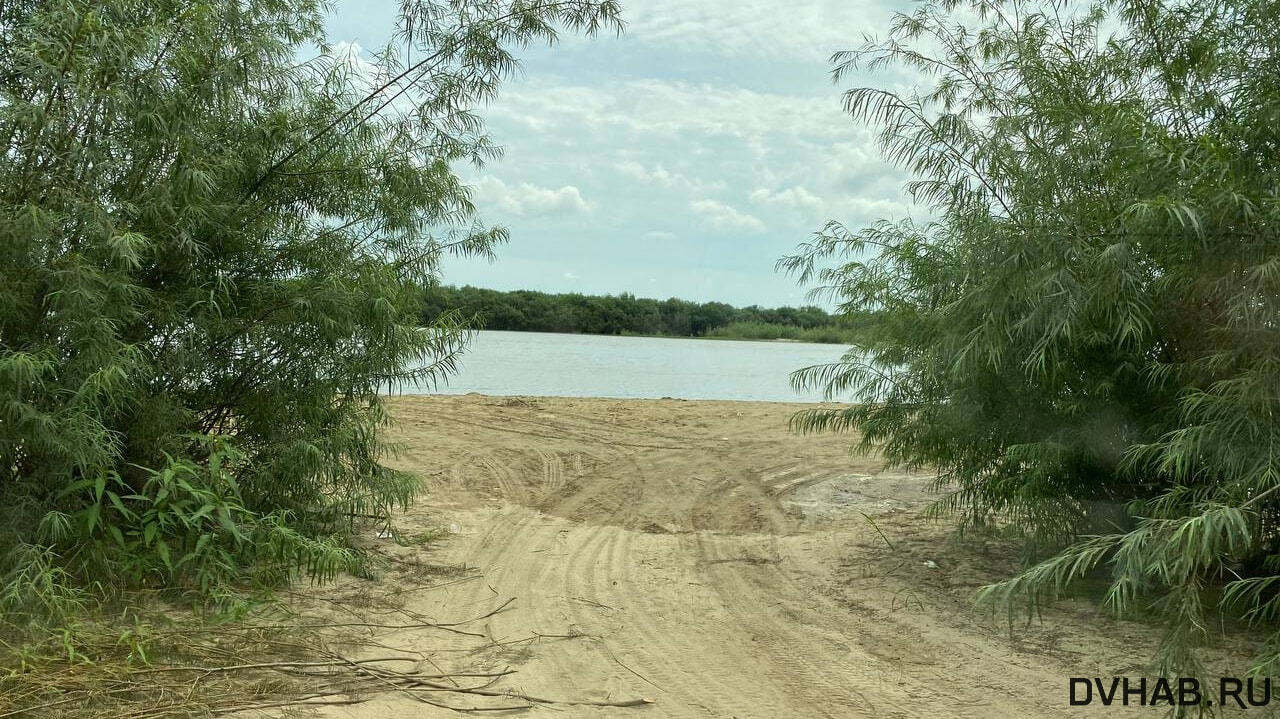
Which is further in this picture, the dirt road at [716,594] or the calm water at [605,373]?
the calm water at [605,373]

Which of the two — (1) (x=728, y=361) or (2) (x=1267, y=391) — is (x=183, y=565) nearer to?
(2) (x=1267, y=391)

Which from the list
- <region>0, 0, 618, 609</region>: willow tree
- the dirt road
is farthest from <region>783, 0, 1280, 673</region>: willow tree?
<region>0, 0, 618, 609</region>: willow tree

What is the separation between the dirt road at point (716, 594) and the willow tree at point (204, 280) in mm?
1128

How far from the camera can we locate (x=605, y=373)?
92.3 feet

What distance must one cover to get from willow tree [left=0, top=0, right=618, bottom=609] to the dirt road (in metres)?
1.13

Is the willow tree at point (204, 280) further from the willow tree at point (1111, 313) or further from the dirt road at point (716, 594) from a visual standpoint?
the willow tree at point (1111, 313)

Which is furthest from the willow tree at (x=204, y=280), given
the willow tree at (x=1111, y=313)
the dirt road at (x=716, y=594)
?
the willow tree at (x=1111, y=313)

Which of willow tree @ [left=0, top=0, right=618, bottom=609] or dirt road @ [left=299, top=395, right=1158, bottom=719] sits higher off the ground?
willow tree @ [left=0, top=0, right=618, bottom=609]

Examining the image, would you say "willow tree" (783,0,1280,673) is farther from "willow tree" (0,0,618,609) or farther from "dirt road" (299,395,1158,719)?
"willow tree" (0,0,618,609)

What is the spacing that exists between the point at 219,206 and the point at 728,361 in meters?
37.4

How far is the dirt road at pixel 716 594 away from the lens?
15.3ft

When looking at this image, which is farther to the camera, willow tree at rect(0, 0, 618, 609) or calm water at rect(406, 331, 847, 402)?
calm water at rect(406, 331, 847, 402)

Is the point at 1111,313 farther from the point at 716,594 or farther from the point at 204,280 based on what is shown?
the point at 204,280

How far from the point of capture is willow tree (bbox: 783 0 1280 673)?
4137 mm
